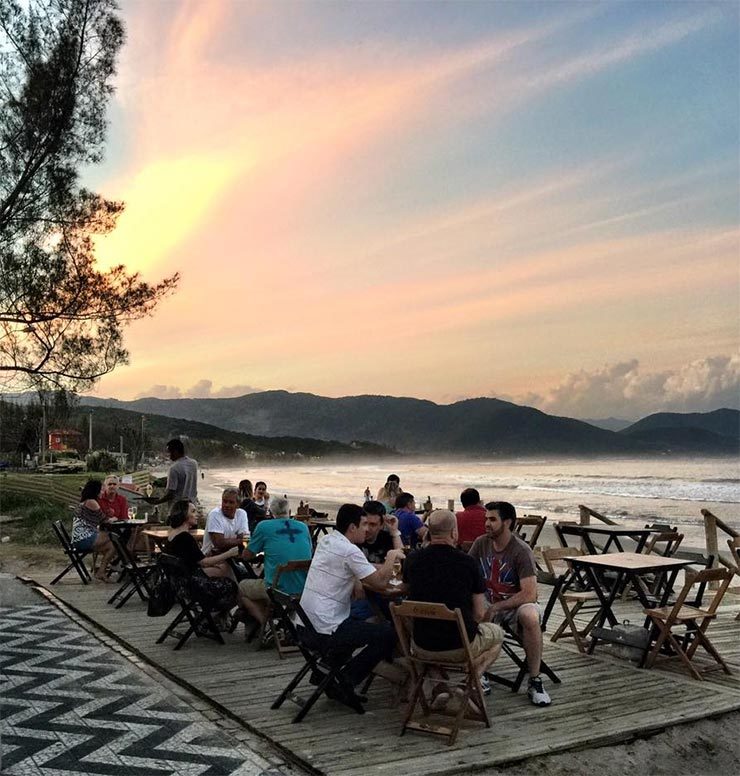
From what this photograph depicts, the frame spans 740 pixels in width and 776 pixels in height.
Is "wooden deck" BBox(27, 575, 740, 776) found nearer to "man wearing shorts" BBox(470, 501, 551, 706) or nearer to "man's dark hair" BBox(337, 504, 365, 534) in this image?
"man wearing shorts" BBox(470, 501, 551, 706)

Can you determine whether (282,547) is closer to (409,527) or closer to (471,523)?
(471,523)

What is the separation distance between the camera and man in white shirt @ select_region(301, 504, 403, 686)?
185 inches

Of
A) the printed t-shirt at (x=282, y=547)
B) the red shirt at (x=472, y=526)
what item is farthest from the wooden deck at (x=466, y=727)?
the red shirt at (x=472, y=526)

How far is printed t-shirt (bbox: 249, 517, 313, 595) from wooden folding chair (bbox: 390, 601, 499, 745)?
5.10ft

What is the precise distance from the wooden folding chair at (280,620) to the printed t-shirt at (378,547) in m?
0.67

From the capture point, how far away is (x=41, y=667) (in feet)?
18.8

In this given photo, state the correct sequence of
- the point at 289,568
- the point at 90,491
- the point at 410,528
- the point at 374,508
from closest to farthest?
the point at 374,508
the point at 289,568
the point at 410,528
the point at 90,491

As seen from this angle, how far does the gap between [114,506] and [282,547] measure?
512cm

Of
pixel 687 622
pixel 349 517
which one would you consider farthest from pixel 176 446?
pixel 687 622

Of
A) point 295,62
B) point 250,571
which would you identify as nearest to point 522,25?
point 295,62

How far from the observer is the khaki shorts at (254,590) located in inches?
248

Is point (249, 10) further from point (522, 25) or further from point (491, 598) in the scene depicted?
point (491, 598)

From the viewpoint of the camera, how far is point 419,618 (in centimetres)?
441

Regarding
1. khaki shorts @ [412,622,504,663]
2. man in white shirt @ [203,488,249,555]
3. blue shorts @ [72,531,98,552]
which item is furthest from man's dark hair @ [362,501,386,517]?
blue shorts @ [72,531,98,552]
